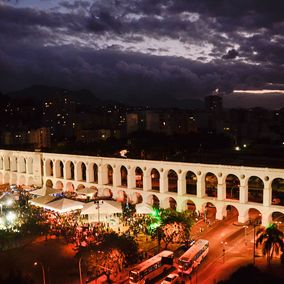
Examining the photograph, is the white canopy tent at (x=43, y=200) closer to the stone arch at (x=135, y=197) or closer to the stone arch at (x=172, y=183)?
the stone arch at (x=135, y=197)

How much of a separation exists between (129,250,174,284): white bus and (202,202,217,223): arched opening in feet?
37.4

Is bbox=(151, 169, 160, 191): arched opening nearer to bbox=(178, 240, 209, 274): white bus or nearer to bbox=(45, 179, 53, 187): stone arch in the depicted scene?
bbox=(45, 179, 53, 187): stone arch

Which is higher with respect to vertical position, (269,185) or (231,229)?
(269,185)

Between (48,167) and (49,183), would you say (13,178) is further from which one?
(48,167)

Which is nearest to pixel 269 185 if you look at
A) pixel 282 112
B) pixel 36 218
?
pixel 36 218

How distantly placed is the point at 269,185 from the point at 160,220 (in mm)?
10667

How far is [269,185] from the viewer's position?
116 ft

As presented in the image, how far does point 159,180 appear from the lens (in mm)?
48156

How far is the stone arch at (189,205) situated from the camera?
4091cm

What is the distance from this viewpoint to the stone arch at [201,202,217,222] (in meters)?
38.6

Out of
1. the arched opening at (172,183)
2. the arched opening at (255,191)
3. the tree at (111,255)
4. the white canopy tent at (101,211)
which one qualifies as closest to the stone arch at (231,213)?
the arched opening at (255,191)

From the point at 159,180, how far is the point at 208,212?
9.12 metres

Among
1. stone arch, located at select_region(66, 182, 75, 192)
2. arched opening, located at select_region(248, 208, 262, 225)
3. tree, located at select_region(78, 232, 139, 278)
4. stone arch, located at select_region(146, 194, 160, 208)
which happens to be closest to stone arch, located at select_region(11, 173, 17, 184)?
stone arch, located at select_region(66, 182, 75, 192)

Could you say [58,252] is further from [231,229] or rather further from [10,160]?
[10,160]
